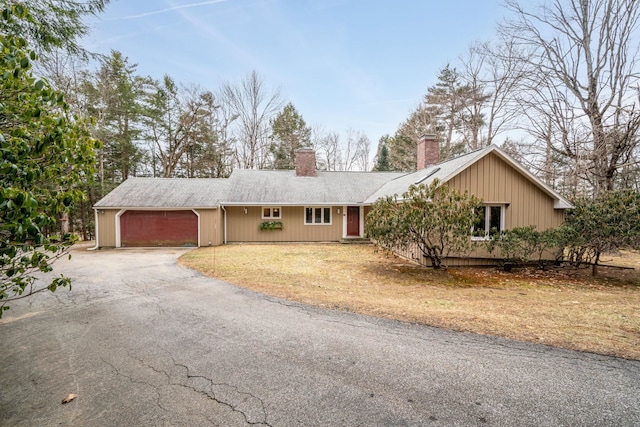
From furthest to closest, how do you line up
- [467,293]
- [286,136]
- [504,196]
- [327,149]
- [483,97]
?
[327,149], [286,136], [483,97], [504,196], [467,293]

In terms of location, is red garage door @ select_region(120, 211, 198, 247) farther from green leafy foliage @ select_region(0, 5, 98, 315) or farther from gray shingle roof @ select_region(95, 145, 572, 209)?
green leafy foliage @ select_region(0, 5, 98, 315)

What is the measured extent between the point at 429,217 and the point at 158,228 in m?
13.8

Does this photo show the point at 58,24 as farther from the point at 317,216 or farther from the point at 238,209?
the point at 317,216

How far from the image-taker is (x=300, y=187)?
17453mm

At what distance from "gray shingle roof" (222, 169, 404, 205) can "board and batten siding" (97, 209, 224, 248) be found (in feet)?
3.64

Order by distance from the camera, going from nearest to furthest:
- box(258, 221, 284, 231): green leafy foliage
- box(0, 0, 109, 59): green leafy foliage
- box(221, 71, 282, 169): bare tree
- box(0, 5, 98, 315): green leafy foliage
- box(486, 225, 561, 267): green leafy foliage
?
box(0, 5, 98, 315): green leafy foliage
box(0, 0, 109, 59): green leafy foliage
box(486, 225, 561, 267): green leafy foliage
box(258, 221, 284, 231): green leafy foliage
box(221, 71, 282, 169): bare tree

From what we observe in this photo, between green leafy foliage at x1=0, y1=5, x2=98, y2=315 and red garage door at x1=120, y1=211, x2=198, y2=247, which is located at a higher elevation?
green leafy foliage at x1=0, y1=5, x2=98, y2=315

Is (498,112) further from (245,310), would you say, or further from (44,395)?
(44,395)

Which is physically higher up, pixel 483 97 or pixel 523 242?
pixel 483 97

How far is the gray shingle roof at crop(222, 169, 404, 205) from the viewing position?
52.6 ft

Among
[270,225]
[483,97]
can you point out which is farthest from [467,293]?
[483,97]

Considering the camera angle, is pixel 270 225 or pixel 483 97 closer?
pixel 270 225

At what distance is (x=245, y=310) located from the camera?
5.19m

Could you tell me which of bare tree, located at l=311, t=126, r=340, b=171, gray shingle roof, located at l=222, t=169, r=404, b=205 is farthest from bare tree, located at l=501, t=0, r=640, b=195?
bare tree, located at l=311, t=126, r=340, b=171
